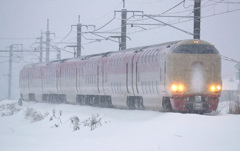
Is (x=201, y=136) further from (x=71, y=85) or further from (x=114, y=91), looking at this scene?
(x=71, y=85)

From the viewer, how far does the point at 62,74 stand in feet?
145

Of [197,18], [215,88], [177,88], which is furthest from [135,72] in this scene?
[215,88]

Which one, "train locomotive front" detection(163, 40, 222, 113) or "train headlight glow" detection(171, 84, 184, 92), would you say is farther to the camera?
"train locomotive front" detection(163, 40, 222, 113)

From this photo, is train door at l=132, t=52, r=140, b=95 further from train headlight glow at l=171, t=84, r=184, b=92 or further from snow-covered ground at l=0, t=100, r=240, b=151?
train headlight glow at l=171, t=84, r=184, b=92

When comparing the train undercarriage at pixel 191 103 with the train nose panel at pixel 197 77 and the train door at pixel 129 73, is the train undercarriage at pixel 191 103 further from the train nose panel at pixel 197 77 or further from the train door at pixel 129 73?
the train door at pixel 129 73

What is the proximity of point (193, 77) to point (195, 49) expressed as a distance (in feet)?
4.03

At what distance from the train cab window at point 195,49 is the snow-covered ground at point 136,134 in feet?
9.64

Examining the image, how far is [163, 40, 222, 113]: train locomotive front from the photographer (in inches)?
947

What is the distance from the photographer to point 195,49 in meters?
24.7

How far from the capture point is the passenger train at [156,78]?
24.2 meters

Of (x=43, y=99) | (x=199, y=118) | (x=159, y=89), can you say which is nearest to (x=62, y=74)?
(x=43, y=99)

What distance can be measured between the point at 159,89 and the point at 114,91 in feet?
23.7

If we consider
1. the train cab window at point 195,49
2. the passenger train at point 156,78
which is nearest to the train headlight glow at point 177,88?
the passenger train at point 156,78

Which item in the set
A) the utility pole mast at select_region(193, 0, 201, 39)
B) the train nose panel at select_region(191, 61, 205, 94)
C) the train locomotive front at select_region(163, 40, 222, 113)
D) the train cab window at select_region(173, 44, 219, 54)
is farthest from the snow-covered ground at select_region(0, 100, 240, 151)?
the utility pole mast at select_region(193, 0, 201, 39)
